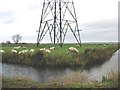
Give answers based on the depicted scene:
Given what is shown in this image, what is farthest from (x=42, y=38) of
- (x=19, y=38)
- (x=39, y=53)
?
(x=19, y=38)

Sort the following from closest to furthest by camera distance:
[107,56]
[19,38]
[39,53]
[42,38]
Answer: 1. [39,53]
2. [107,56]
3. [42,38]
4. [19,38]

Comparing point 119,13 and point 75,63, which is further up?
point 119,13

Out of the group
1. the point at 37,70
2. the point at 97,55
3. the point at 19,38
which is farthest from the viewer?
the point at 19,38

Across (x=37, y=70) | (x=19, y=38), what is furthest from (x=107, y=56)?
(x=19, y=38)

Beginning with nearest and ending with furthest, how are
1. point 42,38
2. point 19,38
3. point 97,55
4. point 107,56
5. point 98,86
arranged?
point 98,86 < point 97,55 < point 107,56 < point 42,38 < point 19,38

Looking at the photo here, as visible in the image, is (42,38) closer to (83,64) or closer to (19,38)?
(83,64)

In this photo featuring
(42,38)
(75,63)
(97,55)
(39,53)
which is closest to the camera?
(75,63)

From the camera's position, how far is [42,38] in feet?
136

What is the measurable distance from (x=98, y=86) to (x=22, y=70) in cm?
1333

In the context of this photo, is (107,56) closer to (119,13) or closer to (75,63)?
(75,63)

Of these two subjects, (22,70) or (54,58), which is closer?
(22,70)

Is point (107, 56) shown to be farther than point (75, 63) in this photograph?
Yes

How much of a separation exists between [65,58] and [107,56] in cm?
A: 908

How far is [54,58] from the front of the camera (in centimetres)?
2498
